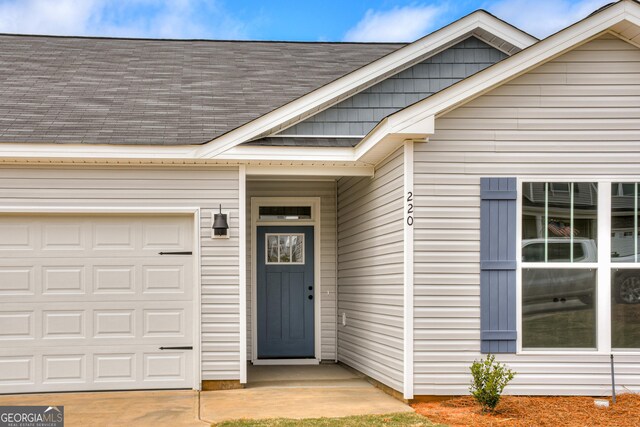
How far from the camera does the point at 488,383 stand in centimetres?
630

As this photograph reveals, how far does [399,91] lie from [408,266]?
3.08m

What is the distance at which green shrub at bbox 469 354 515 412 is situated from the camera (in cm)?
630

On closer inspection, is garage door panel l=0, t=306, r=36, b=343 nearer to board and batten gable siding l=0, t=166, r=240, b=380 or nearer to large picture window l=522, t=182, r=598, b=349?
board and batten gable siding l=0, t=166, r=240, b=380

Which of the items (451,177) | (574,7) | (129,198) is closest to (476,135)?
(451,177)

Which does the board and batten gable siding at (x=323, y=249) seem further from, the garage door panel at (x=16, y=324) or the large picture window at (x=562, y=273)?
the large picture window at (x=562, y=273)

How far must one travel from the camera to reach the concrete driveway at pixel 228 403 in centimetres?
658

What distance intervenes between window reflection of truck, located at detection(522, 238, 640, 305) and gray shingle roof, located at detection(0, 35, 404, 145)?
3931mm

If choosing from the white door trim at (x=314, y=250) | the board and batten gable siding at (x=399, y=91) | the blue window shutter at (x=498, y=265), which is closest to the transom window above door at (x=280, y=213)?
the white door trim at (x=314, y=250)

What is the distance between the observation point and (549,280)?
6.91 m

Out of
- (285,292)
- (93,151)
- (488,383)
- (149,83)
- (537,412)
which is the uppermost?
(149,83)

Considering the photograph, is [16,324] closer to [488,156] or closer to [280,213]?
[280,213]

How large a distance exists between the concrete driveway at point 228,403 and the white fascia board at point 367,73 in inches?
106

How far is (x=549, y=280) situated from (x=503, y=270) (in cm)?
45

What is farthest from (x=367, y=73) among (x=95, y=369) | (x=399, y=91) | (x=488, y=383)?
(x=95, y=369)
